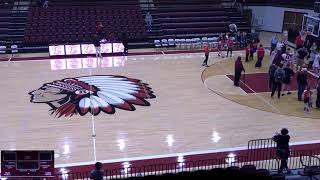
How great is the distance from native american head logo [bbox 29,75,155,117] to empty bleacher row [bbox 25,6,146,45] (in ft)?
25.2

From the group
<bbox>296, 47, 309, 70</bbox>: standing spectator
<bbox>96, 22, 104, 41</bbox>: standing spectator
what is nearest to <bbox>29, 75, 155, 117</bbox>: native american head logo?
<bbox>96, 22, 104, 41</bbox>: standing spectator

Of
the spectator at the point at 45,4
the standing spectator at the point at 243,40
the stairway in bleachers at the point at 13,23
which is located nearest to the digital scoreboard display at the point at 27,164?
the stairway in bleachers at the point at 13,23

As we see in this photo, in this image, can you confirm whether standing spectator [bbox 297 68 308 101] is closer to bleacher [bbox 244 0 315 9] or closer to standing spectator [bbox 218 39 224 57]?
standing spectator [bbox 218 39 224 57]

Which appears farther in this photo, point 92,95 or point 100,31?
point 100,31

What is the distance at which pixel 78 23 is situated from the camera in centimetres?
2908

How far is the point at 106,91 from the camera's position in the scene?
19.0 metres

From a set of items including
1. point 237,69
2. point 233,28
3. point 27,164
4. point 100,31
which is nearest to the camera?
point 27,164

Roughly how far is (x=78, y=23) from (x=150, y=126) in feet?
49.2

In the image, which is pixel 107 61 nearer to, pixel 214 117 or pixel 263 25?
pixel 214 117

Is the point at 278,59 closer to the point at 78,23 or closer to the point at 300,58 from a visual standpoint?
the point at 300,58

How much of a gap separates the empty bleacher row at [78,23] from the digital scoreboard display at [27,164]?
1767 cm

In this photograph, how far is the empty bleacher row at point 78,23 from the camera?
1099 inches

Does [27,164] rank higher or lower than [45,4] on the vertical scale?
lower

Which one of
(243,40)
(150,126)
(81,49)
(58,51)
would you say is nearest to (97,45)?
(81,49)
